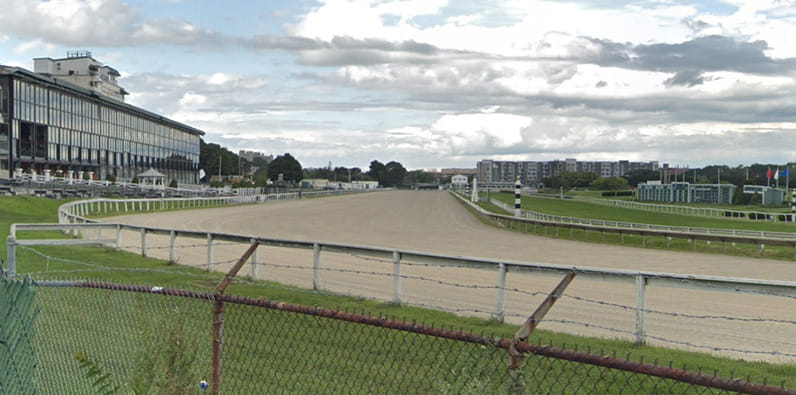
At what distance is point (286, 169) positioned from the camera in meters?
168

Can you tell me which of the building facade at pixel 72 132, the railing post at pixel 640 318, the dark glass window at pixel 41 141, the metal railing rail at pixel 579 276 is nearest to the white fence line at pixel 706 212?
the metal railing rail at pixel 579 276

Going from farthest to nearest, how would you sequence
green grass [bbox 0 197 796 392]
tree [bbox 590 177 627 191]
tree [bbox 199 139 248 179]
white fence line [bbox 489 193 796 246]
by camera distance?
tree [bbox 590 177 627 191], tree [bbox 199 139 248 179], white fence line [bbox 489 193 796 246], green grass [bbox 0 197 796 392]

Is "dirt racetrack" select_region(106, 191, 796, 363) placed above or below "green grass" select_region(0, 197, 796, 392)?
below

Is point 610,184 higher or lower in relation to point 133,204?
higher

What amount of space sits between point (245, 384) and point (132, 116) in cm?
→ 8505

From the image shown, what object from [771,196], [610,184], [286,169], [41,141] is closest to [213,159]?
[286,169]

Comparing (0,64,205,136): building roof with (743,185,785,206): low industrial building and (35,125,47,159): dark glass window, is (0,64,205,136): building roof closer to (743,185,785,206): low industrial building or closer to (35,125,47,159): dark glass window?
(35,125,47,159): dark glass window

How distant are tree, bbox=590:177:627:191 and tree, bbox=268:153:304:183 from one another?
72.9 meters

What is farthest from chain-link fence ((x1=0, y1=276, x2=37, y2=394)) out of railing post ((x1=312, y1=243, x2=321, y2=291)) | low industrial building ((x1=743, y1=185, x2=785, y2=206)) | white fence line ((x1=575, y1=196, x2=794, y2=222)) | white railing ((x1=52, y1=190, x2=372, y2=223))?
low industrial building ((x1=743, y1=185, x2=785, y2=206))

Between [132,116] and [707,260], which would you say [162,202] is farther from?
[132,116]

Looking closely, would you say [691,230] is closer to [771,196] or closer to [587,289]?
[587,289]

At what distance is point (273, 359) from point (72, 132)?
6902 centimetres

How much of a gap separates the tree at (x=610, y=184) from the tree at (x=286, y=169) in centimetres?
7292

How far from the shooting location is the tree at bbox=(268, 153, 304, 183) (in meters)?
167
